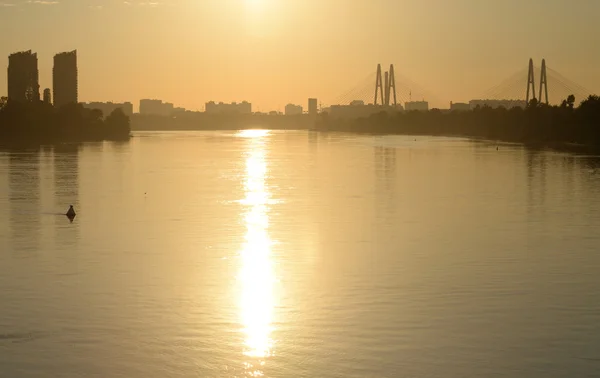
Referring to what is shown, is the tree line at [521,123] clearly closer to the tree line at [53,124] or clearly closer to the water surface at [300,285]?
the water surface at [300,285]

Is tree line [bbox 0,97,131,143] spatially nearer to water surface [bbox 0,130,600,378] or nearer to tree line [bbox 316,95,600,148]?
tree line [bbox 316,95,600,148]

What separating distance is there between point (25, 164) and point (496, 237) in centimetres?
4184

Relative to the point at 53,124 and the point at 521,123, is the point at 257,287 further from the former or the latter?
the point at 53,124

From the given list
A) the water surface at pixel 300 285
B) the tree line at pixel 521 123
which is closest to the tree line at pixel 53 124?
the tree line at pixel 521 123

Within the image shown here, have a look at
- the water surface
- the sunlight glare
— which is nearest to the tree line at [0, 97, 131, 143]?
the water surface

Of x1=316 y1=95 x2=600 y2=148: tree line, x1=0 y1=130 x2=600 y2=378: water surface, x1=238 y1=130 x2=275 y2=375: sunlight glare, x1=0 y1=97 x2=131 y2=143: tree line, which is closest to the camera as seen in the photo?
x1=0 y1=130 x2=600 y2=378: water surface

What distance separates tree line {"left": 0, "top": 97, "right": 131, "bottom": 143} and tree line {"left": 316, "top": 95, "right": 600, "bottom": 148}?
175ft

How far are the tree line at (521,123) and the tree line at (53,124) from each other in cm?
5327

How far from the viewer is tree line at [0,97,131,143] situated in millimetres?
112375

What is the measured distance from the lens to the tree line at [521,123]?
83.9 metres

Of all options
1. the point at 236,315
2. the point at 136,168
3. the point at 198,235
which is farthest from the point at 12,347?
the point at 136,168

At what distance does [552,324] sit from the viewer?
14.9 meters

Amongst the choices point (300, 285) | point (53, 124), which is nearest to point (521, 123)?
point (53, 124)

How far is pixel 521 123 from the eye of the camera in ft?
347
